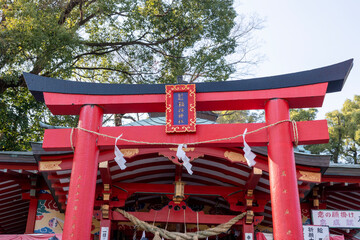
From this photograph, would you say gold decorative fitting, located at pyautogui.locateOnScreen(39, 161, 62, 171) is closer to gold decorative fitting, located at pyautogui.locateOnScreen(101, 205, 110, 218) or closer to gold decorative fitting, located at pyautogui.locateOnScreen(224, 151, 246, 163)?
gold decorative fitting, located at pyautogui.locateOnScreen(101, 205, 110, 218)

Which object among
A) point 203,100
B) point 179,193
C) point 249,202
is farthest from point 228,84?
point 249,202

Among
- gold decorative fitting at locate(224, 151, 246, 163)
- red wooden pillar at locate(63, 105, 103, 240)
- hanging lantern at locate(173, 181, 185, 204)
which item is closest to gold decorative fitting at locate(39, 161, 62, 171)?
red wooden pillar at locate(63, 105, 103, 240)

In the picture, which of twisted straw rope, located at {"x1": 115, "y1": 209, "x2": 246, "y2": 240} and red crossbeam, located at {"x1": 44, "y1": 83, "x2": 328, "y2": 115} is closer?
red crossbeam, located at {"x1": 44, "y1": 83, "x2": 328, "y2": 115}

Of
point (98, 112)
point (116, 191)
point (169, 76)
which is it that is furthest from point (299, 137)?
point (169, 76)

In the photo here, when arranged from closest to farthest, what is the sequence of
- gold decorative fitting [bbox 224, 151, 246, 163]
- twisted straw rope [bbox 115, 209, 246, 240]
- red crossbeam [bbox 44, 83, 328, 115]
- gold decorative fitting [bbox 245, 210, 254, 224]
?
1. red crossbeam [bbox 44, 83, 328, 115]
2. gold decorative fitting [bbox 224, 151, 246, 163]
3. twisted straw rope [bbox 115, 209, 246, 240]
4. gold decorative fitting [bbox 245, 210, 254, 224]

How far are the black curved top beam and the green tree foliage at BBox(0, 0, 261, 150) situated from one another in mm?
6158

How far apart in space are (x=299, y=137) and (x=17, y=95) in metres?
11.9

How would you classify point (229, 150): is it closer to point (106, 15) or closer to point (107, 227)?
point (107, 227)

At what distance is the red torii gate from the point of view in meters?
4.64

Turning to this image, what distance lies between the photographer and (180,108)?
5227 mm

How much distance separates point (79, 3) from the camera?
14.4 meters

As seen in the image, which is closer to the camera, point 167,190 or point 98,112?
point 98,112

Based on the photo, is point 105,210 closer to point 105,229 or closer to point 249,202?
point 105,229

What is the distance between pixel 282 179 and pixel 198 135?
4.36ft
